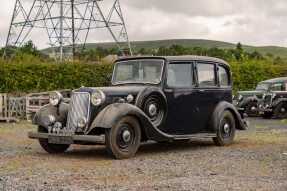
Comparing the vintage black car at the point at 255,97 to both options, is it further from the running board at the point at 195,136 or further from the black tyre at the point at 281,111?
the running board at the point at 195,136

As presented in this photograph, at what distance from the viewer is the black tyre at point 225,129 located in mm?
13188

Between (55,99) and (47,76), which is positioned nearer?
(55,99)

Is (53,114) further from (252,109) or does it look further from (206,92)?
(252,109)

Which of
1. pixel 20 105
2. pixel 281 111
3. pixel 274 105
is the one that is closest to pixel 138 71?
pixel 20 105

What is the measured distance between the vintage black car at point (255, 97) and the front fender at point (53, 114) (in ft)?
45.6

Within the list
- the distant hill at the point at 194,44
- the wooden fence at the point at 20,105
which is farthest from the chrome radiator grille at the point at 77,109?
the distant hill at the point at 194,44

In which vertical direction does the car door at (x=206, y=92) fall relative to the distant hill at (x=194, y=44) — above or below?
below

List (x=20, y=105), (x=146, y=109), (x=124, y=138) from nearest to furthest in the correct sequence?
(x=124, y=138) → (x=146, y=109) → (x=20, y=105)

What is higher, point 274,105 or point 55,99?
point 55,99

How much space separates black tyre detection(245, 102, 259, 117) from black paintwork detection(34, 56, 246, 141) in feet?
36.6

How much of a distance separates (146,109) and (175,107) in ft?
2.72

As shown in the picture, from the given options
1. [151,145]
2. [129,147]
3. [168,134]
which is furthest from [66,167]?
[151,145]

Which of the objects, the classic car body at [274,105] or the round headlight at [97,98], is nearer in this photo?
the round headlight at [97,98]

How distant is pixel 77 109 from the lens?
1145cm
